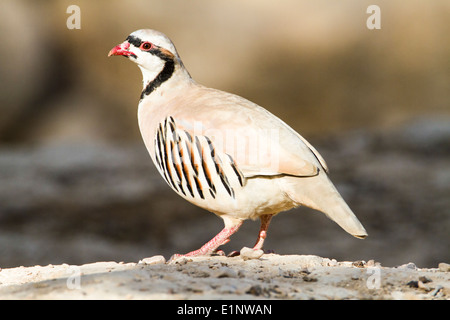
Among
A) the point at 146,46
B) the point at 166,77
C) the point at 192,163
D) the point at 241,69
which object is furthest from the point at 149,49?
the point at 241,69

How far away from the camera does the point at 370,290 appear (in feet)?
11.1

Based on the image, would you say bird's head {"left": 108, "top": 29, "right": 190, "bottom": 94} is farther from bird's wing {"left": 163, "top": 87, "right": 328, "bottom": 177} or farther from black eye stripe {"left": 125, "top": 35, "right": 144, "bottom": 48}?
Result: bird's wing {"left": 163, "top": 87, "right": 328, "bottom": 177}

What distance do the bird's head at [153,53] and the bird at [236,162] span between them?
30cm

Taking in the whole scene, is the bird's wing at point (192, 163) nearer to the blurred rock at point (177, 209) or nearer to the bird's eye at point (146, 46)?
the bird's eye at point (146, 46)

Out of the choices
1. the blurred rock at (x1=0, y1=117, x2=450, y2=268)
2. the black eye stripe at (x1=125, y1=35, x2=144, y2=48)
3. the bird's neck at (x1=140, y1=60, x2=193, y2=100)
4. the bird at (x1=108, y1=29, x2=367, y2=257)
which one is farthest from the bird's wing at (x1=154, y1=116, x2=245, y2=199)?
the blurred rock at (x1=0, y1=117, x2=450, y2=268)

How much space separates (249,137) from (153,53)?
113 cm

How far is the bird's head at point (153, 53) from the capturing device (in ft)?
15.7

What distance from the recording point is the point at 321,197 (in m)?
4.00

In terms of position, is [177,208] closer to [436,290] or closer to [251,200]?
[251,200]

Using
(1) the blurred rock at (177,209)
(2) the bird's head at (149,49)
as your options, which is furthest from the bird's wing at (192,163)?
(1) the blurred rock at (177,209)

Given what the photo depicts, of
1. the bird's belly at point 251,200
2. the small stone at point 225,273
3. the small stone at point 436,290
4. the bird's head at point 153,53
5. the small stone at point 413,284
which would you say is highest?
the bird's head at point 153,53

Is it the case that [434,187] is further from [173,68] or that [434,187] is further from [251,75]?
[173,68]

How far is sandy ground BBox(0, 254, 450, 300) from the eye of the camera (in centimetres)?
311

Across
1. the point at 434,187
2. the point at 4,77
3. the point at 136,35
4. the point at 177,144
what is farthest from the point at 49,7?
the point at 177,144
